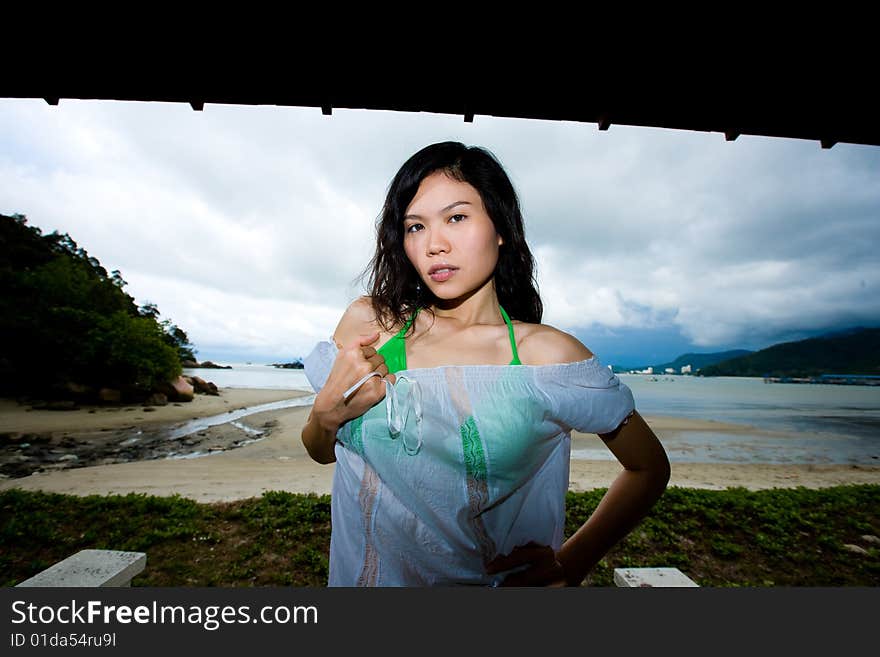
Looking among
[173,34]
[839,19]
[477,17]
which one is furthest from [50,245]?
[839,19]

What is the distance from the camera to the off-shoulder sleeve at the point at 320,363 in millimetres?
1263

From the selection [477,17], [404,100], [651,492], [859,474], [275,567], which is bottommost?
[859,474]

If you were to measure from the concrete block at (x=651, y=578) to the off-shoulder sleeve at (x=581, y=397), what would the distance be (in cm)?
193

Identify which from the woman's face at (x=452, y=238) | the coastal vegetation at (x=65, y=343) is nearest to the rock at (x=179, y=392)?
the coastal vegetation at (x=65, y=343)

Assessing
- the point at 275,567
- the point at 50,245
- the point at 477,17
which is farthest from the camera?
the point at 50,245

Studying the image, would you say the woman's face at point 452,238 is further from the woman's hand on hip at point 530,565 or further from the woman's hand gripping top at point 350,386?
the woman's hand on hip at point 530,565

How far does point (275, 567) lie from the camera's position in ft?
12.2

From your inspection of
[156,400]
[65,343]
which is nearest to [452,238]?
[156,400]

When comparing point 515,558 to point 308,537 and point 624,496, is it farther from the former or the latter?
point 308,537

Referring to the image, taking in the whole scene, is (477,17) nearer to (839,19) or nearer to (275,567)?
(839,19)

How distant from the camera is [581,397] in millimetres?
1130

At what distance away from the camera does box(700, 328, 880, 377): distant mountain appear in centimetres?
6606

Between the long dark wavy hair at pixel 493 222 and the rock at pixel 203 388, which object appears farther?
the rock at pixel 203 388

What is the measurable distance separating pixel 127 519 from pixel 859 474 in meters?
15.1
